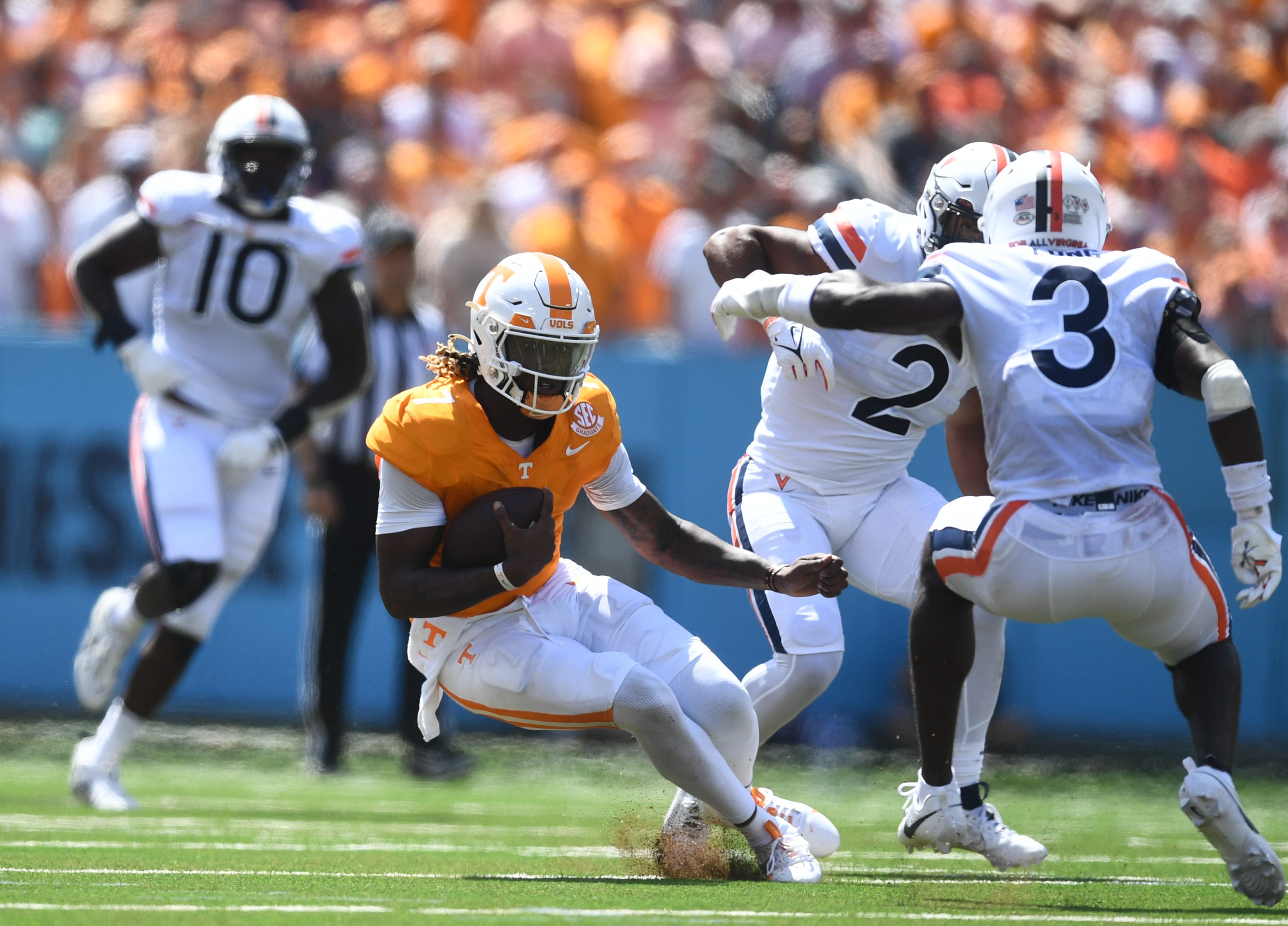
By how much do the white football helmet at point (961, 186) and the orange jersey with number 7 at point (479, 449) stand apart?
1.19 m

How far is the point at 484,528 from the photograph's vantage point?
443 centimetres

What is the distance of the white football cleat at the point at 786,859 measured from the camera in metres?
4.57

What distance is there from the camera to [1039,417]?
170 inches

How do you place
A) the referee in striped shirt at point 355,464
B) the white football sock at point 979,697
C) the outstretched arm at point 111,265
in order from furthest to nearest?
the referee in striped shirt at point 355,464 → the outstretched arm at point 111,265 → the white football sock at point 979,697

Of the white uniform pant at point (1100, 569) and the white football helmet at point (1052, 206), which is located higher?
the white football helmet at point (1052, 206)

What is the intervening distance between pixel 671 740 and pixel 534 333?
1058 mm

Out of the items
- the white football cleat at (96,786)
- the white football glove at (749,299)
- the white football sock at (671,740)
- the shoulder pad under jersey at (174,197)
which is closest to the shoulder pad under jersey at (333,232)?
the shoulder pad under jersey at (174,197)

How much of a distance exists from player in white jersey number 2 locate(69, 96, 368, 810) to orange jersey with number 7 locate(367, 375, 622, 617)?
247cm

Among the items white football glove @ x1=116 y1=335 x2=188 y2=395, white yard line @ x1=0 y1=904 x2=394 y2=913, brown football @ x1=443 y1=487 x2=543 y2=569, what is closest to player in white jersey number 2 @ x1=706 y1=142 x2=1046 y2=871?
brown football @ x1=443 y1=487 x2=543 y2=569

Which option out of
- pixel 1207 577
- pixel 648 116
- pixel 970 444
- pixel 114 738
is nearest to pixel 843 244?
pixel 970 444

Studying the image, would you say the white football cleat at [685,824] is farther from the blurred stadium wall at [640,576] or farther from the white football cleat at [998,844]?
the blurred stadium wall at [640,576]

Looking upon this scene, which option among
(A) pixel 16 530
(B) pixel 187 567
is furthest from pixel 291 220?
(A) pixel 16 530

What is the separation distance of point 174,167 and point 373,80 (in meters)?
1.71

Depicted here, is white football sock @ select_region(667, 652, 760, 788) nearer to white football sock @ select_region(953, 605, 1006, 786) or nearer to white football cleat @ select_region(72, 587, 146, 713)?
white football sock @ select_region(953, 605, 1006, 786)
